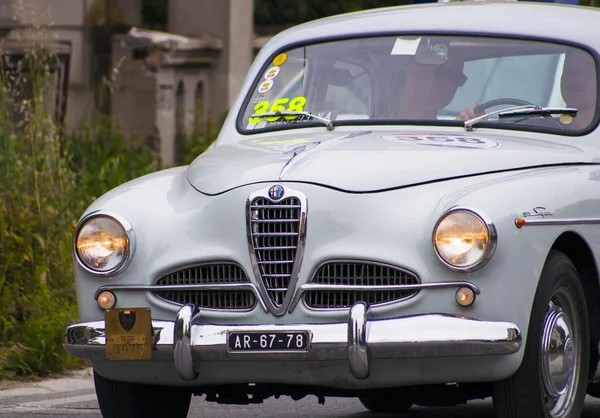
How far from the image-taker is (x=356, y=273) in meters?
5.17

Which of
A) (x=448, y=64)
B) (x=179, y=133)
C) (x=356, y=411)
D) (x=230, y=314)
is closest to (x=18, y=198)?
(x=356, y=411)

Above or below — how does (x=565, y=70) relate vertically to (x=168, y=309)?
above

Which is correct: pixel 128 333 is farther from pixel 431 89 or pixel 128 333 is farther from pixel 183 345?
Result: pixel 431 89

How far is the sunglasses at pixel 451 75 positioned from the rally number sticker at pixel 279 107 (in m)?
0.59

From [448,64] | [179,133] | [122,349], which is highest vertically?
[448,64]

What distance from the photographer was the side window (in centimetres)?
654

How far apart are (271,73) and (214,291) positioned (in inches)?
74.6

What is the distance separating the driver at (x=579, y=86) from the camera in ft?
20.5

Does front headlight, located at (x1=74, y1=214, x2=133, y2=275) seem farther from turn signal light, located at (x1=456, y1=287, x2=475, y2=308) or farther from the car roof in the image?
the car roof

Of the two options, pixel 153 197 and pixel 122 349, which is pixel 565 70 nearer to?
pixel 153 197

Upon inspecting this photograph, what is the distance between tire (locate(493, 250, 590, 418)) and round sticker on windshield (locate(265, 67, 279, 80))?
76.0 inches

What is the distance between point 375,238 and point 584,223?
0.88 meters

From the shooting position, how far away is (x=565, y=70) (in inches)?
253

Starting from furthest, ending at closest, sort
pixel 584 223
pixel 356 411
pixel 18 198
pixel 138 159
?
1. pixel 138 159
2. pixel 18 198
3. pixel 356 411
4. pixel 584 223
